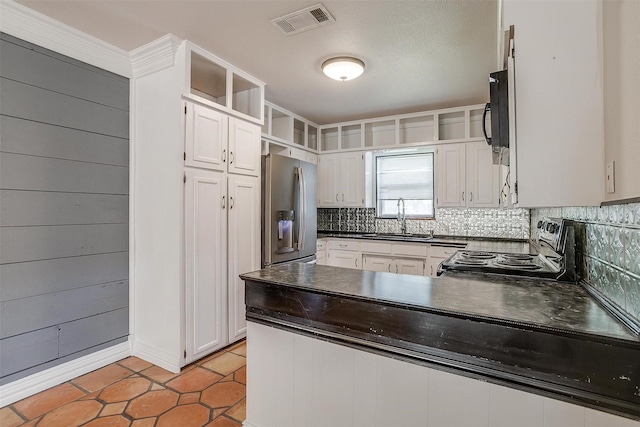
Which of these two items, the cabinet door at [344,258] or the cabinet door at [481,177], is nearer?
the cabinet door at [481,177]

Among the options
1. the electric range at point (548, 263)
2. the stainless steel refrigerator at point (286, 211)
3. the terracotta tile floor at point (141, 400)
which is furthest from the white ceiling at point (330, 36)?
the terracotta tile floor at point (141, 400)

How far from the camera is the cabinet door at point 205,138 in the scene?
2.50 meters

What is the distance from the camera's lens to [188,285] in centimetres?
252

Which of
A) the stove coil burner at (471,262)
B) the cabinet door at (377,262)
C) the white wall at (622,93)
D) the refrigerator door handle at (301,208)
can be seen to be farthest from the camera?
the cabinet door at (377,262)

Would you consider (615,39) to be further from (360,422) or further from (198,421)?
(198,421)

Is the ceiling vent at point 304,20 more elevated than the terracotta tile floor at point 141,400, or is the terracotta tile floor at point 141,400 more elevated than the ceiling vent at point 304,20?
the ceiling vent at point 304,20

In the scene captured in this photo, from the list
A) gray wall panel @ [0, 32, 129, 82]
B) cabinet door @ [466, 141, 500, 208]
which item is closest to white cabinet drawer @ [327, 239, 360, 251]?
cabinet door @ [466, 141, 500, 208]

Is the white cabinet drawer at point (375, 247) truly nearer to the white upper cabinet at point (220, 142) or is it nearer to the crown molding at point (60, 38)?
the white upper cabinet at point (220, 142)

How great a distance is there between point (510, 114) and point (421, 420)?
1158 millimetres

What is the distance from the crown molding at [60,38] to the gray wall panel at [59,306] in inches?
68.7

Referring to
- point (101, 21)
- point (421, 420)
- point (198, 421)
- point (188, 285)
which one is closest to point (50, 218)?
point (188, 285)

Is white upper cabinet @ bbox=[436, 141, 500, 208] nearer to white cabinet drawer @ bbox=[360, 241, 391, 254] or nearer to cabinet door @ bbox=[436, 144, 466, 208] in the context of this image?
cabinet door @ bbox=[436, 144, 466, 208]

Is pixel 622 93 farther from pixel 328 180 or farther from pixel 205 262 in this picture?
pixel 328 180

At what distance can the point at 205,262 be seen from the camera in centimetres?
265
